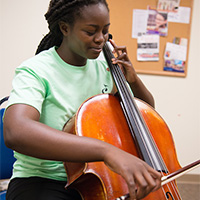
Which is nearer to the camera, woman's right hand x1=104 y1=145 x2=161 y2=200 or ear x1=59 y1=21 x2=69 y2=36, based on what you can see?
woman's right hand x1=104 y1=145 x2=161 y2=200

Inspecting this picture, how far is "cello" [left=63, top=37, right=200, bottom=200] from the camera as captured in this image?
0.64 metres

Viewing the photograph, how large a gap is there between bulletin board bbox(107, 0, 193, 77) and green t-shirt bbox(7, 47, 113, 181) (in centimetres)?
137

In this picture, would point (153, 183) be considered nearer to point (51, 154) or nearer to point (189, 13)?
point (51, 154)

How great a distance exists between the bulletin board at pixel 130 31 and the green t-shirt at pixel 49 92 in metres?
1.37

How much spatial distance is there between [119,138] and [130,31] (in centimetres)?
166

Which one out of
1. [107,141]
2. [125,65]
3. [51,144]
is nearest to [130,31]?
[125,65]

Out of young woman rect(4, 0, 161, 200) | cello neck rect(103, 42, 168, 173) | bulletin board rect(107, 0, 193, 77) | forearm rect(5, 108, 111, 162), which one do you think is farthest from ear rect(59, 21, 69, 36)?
bulletin board rect(107, 0, 193, 77)

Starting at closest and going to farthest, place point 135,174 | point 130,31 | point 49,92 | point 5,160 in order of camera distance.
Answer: point 135,174, point 49,92, point 5,160, point 130,31

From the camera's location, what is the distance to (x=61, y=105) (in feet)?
2.65

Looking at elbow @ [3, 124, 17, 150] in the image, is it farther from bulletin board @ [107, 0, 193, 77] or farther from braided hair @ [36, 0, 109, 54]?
bulletin board @ [107, 0, 193, 77]

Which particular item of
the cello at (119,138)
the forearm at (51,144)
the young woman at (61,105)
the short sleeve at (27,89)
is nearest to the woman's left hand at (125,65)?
the young woman at (61,105)

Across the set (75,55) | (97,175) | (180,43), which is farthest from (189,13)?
(97,175)

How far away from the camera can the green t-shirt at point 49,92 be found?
71 cm

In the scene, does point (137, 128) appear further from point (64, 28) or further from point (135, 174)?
point (64, 28)
